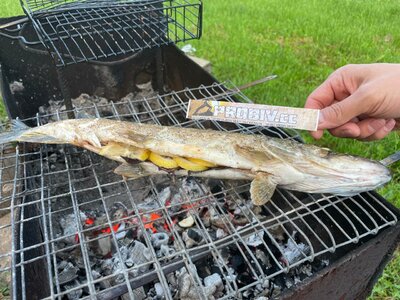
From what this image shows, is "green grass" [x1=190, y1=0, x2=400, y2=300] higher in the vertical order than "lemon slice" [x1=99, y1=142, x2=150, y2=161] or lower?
lower

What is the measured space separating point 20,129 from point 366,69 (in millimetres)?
2409

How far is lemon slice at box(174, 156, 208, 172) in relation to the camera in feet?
7.70

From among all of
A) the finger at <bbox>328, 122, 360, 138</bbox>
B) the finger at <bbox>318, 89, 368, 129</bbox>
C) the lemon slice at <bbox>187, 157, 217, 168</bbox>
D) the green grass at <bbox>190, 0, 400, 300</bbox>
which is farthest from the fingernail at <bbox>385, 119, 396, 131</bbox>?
the lemon slice at <bbox>187, 157, 217, 168</bbox>

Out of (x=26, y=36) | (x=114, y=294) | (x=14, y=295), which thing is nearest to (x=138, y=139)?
(x=114, y=294)

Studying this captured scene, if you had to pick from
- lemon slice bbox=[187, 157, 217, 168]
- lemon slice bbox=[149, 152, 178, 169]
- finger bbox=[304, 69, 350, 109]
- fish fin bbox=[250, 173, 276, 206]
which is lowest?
lemon slice bbox=[149, 152, 178, 169]

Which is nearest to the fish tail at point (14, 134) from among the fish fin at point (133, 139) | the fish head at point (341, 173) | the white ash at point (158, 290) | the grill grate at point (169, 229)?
the grill grate at point (169, 229)

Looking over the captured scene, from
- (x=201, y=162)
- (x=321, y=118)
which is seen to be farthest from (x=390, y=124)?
(x=201, y=162)

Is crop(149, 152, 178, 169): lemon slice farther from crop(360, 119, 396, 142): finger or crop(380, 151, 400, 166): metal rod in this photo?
crop(360, 119, 396, 142): finger

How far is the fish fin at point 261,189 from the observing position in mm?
2096

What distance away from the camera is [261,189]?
2135mm

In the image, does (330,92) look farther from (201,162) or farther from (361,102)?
(201,162)

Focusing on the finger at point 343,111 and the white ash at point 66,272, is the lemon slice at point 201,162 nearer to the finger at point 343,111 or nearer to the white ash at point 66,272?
the finger at point 343,111

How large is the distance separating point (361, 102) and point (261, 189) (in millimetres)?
792

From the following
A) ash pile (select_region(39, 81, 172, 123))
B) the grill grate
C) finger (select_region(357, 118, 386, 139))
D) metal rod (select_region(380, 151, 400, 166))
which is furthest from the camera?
ash pile (select_region(39, 81, 172, 123))
